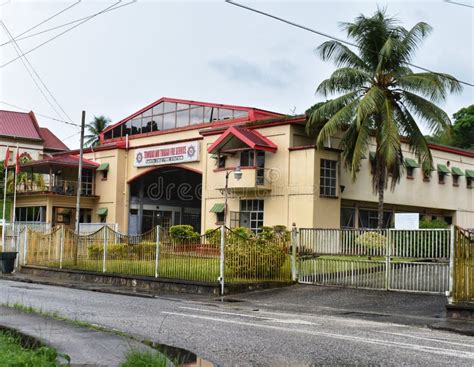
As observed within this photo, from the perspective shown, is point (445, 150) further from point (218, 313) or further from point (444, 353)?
point (444, 353)

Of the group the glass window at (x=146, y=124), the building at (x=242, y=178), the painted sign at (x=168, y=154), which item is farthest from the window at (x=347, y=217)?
the glass window at (x=146, y=124)

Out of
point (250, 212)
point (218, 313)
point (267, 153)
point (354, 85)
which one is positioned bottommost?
point (218, 313)

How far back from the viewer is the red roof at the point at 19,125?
6838 centimetres

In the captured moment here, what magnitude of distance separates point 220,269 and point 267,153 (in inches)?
648

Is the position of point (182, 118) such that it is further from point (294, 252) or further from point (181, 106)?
point (294, 252)

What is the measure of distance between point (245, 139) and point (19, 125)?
44017mm

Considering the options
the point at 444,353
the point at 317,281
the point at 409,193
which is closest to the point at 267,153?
the point at 409,193

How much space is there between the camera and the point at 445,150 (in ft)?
135

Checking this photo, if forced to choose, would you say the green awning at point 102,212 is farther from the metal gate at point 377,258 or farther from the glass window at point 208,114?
the metal gate at point 377,258

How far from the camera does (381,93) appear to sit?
3009 centimetres

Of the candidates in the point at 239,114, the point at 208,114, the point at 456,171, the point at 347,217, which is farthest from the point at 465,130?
the point at 239,114

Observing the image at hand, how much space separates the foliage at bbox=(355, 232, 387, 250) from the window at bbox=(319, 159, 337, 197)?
49.6ft

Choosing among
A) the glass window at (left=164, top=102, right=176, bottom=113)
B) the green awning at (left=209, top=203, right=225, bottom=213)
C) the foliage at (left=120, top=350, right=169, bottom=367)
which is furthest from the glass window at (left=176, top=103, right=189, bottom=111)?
the foliage at (left=120, top=350, right=169, bottom=367)

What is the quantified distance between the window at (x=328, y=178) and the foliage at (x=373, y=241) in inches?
595
